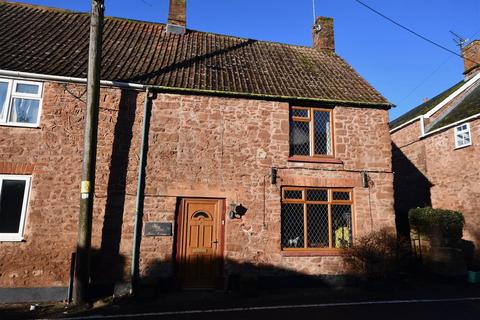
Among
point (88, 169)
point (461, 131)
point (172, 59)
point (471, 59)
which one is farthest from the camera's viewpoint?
point (471, 59)

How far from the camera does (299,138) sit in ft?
35.2

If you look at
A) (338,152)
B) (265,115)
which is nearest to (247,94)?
(265,115)

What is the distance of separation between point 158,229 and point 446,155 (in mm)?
13648

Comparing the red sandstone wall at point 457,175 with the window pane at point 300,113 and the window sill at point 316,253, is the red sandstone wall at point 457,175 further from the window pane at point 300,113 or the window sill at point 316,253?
the window pane at point 300,113

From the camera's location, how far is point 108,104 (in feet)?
31.1

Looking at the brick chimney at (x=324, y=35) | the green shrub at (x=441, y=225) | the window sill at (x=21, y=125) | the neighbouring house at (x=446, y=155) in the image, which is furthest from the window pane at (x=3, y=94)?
the neighbouring house at (x=446, y=155)

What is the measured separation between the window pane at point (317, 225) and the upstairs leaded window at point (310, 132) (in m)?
1.70

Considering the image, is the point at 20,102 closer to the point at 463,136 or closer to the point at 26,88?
the point at 26,88

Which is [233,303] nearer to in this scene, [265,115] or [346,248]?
[346,248]

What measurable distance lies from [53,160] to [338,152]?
8.32 meters

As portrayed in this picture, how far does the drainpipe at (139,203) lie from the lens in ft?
28.9

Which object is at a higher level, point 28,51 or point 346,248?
point 28,51

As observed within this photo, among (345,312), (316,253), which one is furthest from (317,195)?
(345,312)

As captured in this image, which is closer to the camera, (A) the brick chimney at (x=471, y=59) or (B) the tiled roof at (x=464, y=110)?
(B) the tiled roof at (x=464, y=110)
